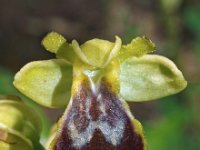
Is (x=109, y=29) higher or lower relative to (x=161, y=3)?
lower

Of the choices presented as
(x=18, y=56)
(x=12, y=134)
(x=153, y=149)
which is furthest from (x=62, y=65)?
(x=18, y=56)

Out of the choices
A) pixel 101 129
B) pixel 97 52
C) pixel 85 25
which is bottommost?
pixel 85 25

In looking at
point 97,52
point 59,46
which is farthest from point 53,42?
point 97,52

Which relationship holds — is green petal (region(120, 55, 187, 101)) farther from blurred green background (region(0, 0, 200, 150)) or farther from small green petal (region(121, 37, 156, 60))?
blurred green background (region(0, 0, 200, 150))

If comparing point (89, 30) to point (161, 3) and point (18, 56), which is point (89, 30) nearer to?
point (18, 56)

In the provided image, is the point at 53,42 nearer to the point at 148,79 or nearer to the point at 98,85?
the point at 98,85

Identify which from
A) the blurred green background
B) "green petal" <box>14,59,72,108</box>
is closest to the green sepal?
"green petal" <box>14,59,72,108</box>
